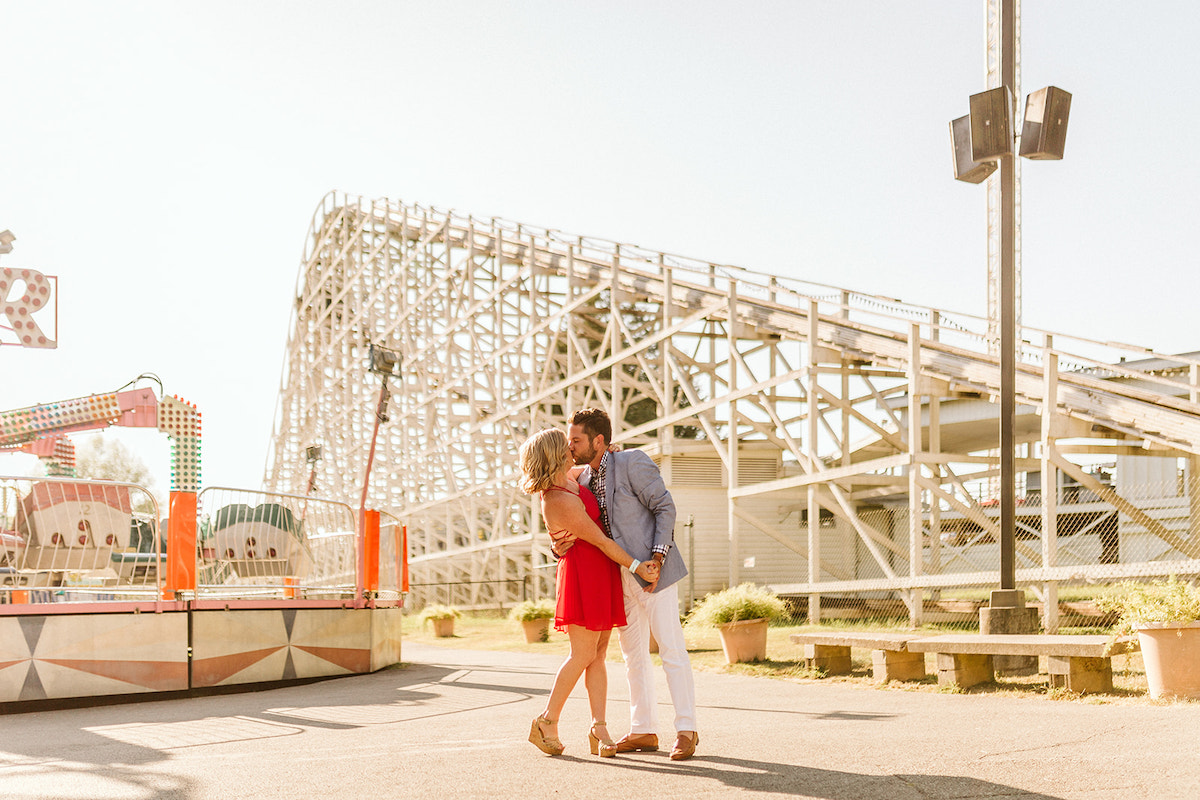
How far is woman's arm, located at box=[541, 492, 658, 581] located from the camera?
16.5 feet

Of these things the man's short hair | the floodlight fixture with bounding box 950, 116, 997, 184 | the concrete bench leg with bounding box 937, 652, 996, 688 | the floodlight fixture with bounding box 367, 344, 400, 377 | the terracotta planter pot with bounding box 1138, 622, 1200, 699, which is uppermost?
the floodlight fixture with bounding box 950, 116, 997, 184

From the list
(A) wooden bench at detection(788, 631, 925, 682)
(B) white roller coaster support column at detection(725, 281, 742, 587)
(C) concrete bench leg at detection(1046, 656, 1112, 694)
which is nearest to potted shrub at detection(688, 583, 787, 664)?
(A) wooden bench at detection(788, 631, 925, 682)

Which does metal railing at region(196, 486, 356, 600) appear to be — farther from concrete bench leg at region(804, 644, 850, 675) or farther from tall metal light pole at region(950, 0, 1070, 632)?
tall metal light pole at region(950, 0, 1070, 632)

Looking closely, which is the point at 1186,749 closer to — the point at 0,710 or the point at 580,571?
the point at 580,571

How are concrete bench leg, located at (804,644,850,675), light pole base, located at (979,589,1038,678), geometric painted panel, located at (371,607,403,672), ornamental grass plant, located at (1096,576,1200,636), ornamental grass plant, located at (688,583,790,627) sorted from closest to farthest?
1. ornamental grass plant, located at (1096,576,1200,636)
2. light pole base, located at (979,589,1038,678)
3. concrete bench leg, located at (804,644,850,675)
4. ornamental grass plant, located at (688,583,790,627)
5. geometric painted panel, located at (371,607,403,672)

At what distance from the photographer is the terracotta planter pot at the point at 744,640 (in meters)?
10.7

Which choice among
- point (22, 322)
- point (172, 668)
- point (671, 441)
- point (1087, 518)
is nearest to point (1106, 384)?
point (1087, 518)

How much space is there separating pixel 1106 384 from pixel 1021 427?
647cm

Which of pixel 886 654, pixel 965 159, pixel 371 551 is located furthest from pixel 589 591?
pixel 371 551

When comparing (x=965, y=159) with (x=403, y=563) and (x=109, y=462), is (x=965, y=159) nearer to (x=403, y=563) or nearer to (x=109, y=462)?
(x=403, y=563)

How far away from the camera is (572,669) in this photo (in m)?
5.09

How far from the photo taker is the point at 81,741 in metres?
6.20

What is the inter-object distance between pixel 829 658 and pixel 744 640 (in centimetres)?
146

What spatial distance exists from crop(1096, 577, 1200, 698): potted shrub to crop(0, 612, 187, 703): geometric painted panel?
6.93m
